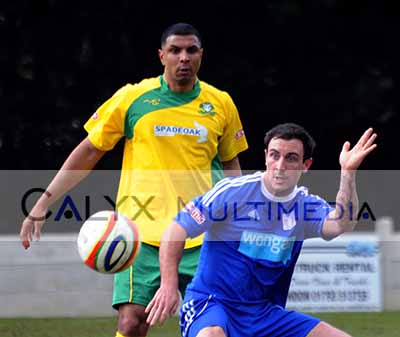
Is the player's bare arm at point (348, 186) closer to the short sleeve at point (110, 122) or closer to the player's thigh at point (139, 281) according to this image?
the player's thigh at point (139, 281)

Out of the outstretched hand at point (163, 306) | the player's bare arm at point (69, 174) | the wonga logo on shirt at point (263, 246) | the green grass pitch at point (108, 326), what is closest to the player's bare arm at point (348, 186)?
the wonga logo on shirt at point (263, 246)

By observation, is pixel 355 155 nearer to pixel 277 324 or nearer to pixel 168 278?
pixel 277 324

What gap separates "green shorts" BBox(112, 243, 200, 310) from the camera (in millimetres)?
6652

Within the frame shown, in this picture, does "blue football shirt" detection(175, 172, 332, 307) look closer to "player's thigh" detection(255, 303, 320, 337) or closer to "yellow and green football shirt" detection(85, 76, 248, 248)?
"player's thigh" detection(255, 303, 320, 337)

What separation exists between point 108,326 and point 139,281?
4057mm

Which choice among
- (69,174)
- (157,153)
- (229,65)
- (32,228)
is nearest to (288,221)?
(157,153)

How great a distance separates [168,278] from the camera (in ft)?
18.4

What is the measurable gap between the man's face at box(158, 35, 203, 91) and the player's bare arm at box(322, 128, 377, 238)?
1334mm

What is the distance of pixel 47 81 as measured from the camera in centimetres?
1372

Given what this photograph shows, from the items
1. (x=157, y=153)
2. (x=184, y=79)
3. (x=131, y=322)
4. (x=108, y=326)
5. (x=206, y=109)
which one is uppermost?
(x=184, y=79)

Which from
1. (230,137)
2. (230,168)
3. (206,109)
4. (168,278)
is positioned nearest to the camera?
(168,278)

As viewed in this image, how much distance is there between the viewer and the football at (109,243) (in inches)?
245

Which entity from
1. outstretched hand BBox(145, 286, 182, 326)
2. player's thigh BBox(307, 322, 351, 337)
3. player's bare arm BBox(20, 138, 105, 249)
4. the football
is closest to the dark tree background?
player's bare arm BBox(20, 138, 105, 249)

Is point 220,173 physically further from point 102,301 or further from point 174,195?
point 102,301
